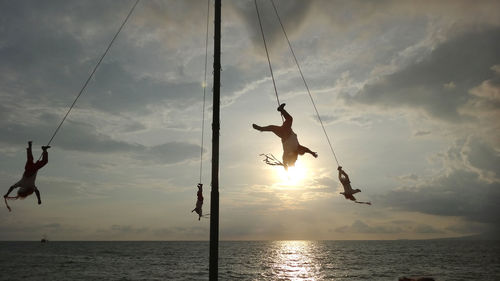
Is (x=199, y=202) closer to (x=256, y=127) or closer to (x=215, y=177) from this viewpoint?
(x=256, y=127)

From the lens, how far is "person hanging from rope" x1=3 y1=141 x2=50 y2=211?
9567 millimetres

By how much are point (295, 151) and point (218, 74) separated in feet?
10.2

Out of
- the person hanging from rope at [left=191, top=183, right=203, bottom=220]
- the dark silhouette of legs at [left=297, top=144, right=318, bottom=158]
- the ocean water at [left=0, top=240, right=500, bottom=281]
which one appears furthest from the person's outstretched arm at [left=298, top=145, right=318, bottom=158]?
the ocean water at [left=0, top=240, right=500, bottom=281]

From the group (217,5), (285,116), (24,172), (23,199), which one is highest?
(217,5)

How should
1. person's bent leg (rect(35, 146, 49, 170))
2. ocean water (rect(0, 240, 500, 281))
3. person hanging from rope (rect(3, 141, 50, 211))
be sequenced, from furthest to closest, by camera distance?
ocean water (rect(0, 240, 500, 281)) < person's bent leg (rect(35, 146, 49, 170)) < person hanging from rope (rect(3, 141, 50, 211))

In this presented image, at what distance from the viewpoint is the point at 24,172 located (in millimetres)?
9703

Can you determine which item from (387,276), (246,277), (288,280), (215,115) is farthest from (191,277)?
(215,115)

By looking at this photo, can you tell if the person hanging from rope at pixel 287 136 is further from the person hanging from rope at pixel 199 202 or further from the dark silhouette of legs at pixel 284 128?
the person hanging from rope at pixel 199 202

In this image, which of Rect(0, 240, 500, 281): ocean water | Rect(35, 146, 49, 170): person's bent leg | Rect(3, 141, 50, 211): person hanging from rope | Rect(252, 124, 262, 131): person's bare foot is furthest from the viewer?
Rect(0, 240, 500, 281): ocean water

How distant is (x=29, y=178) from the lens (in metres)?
9.76

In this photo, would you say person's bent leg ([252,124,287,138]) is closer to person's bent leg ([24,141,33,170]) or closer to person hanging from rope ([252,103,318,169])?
person hanging from rope ([252,103,318,169])

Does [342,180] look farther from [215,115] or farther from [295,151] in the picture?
[215,115]

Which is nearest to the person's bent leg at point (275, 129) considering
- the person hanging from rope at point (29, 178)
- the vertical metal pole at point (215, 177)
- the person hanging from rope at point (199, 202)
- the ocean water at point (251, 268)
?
the vertical metal pole at point (215, 177)

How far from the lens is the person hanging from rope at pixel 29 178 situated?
9.57m
